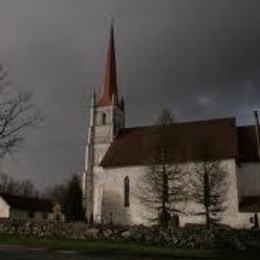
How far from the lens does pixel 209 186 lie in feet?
128

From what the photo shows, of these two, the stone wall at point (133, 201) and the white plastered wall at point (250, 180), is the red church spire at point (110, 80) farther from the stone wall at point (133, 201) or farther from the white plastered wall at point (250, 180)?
the white plastered wall at point (250, 180)

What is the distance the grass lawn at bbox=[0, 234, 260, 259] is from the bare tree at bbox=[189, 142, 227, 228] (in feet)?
46.3

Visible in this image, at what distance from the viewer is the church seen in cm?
4228

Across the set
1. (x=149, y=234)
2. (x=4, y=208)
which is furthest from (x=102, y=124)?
(x=149, y=234)

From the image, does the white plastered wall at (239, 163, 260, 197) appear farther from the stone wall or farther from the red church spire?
the red church spire

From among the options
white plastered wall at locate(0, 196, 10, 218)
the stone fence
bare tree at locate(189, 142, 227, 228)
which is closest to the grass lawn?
the stone fence

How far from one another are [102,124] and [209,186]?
2047 cm

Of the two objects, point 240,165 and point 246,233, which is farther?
point 240,165

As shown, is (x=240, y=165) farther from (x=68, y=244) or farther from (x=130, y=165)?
(x=68, y=244)

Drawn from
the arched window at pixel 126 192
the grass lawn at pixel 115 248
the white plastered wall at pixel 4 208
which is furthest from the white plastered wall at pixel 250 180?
the white plastered wall at pixel 4 208

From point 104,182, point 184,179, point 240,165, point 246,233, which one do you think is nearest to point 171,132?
point 184,179

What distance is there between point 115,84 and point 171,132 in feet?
62.9

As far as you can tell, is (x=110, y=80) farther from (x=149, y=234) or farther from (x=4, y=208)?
(x=149, y=234)

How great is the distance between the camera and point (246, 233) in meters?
28.8
